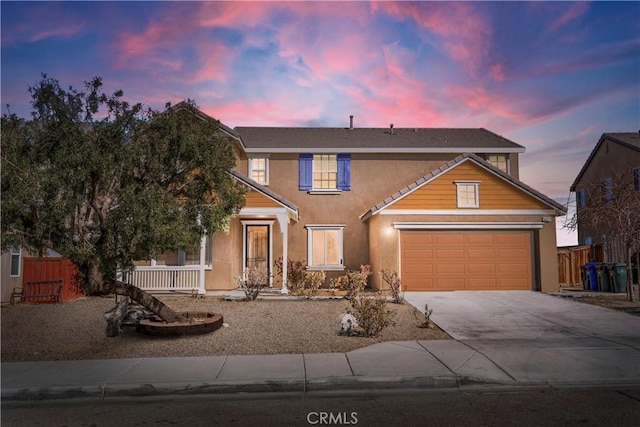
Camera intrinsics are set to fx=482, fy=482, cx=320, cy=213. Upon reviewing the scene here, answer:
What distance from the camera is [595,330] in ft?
35.2

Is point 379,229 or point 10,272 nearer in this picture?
point 10,272

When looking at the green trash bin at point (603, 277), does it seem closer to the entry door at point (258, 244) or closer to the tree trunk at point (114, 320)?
the entry door at point (258, 244)

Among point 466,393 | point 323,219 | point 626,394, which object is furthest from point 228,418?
point 323,219

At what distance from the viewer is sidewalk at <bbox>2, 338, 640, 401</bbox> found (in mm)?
6656

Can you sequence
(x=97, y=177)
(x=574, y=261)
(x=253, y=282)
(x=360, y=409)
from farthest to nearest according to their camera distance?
(x=574, y=261) → (x=253, y=282) → (x=97, y=177) → (x=360, y=409)

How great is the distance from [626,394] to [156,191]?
8.03m

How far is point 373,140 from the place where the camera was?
2152 cm

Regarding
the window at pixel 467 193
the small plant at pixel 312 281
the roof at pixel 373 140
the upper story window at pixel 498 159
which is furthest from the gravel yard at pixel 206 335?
the upper story window at pixel 498 159

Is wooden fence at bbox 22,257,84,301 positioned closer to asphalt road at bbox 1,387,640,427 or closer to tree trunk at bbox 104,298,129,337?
tree trunk at bbox 104,298,129,337

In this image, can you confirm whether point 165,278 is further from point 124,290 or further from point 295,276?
point 124,290

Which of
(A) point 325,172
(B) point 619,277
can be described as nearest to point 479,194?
(B) point 619,277

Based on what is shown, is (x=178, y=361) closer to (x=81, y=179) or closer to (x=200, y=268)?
(x=81, y=179)
